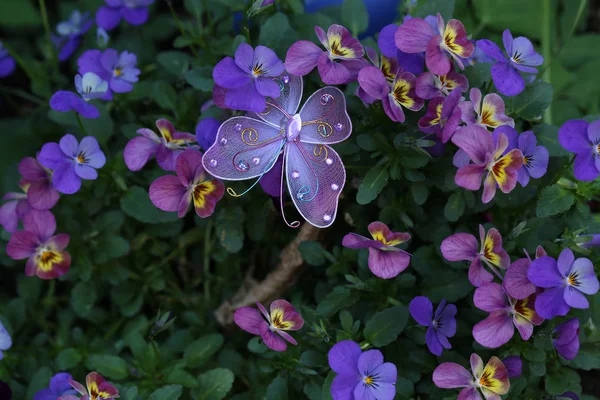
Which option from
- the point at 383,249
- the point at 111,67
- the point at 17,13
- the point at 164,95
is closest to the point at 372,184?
the point at 383,249

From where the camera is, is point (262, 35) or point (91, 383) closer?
point (91, 383)

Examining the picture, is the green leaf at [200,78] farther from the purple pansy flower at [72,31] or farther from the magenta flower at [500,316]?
the magenta flower at [500,316]

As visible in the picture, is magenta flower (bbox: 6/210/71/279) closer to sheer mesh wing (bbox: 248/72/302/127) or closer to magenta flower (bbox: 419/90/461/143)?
sheer mesh wing (bbox: 248/72/302/127)

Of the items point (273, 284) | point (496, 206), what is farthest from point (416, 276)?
point (273, 284)

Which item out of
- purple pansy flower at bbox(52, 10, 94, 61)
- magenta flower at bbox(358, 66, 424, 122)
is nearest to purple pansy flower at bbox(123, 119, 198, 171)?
magenta flower at bbox(358, 66, 424, 122)

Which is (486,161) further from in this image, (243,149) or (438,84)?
(243,149)

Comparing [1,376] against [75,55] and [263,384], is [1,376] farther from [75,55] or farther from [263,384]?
[75,55]
